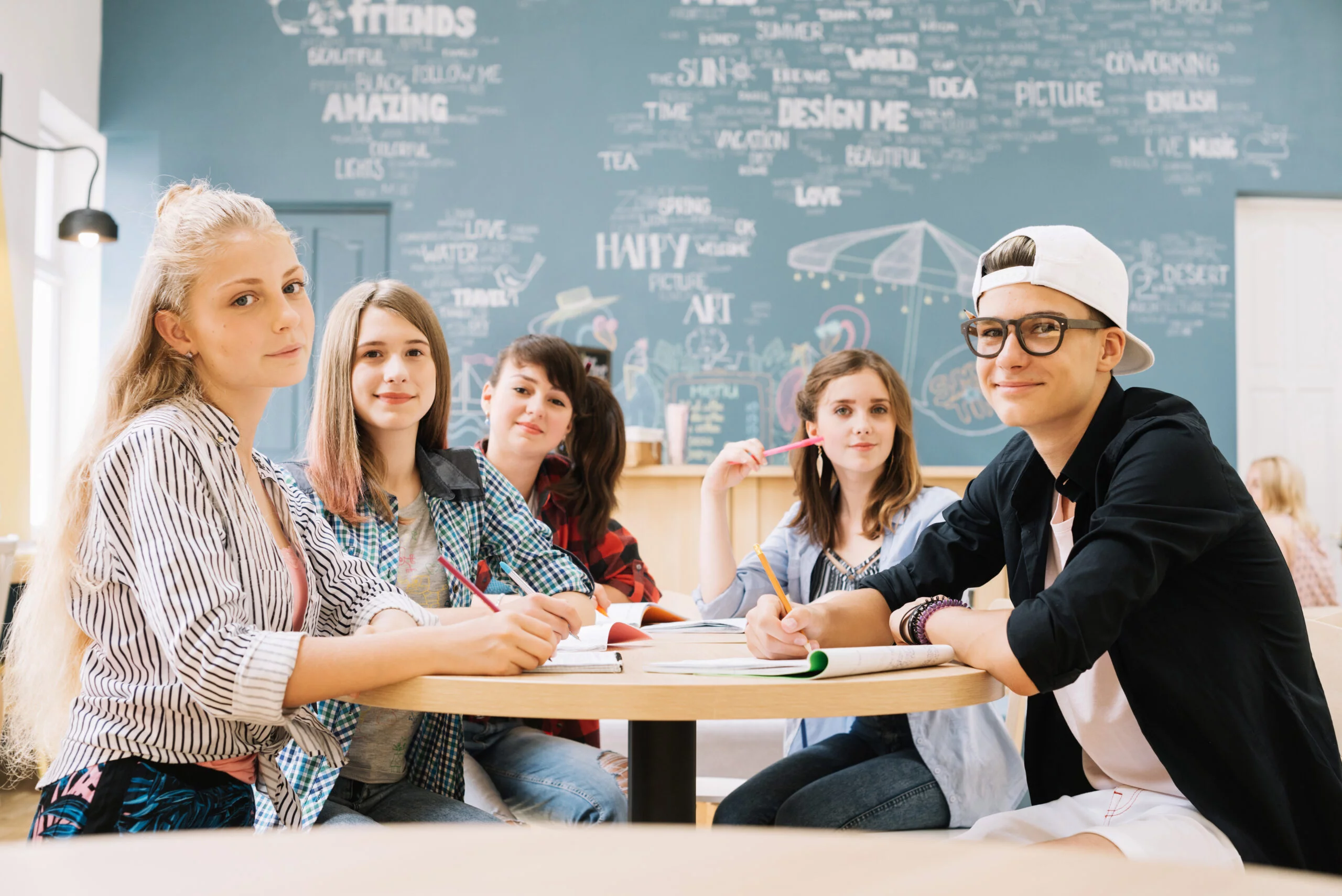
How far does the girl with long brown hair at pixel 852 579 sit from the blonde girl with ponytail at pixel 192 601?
0.70 metres

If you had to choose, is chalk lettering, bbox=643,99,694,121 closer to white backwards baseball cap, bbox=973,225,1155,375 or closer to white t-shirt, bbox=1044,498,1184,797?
white backwards baseball cap, bbox=973,225,1155,375

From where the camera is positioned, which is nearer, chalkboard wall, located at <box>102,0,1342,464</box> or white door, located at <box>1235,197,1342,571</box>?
chalkboard wall, located at <box>102,0,1342,464</box>

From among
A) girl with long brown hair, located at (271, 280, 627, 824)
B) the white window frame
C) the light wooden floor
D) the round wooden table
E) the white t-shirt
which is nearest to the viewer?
the round wooden table

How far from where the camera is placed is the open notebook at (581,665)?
1.08 metres

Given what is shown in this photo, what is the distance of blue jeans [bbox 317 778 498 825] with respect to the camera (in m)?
1.33

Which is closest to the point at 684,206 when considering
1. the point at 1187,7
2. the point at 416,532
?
the point at 1187,7

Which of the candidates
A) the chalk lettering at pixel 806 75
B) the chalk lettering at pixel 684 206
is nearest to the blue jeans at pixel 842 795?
the chalk lettering at pixel 684 206

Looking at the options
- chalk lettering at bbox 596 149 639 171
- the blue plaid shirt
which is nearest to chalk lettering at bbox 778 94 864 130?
chalk lettering at bbox 596 149 639 171

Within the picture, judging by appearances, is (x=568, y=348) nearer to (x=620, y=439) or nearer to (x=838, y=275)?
(x=620, y=439)

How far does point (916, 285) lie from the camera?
197 inches

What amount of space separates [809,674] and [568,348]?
1418 millimetres

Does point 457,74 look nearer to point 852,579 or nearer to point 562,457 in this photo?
point 562,457

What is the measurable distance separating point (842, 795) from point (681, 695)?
70 cm

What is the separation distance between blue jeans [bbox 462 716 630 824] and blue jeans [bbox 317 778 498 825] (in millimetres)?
104
